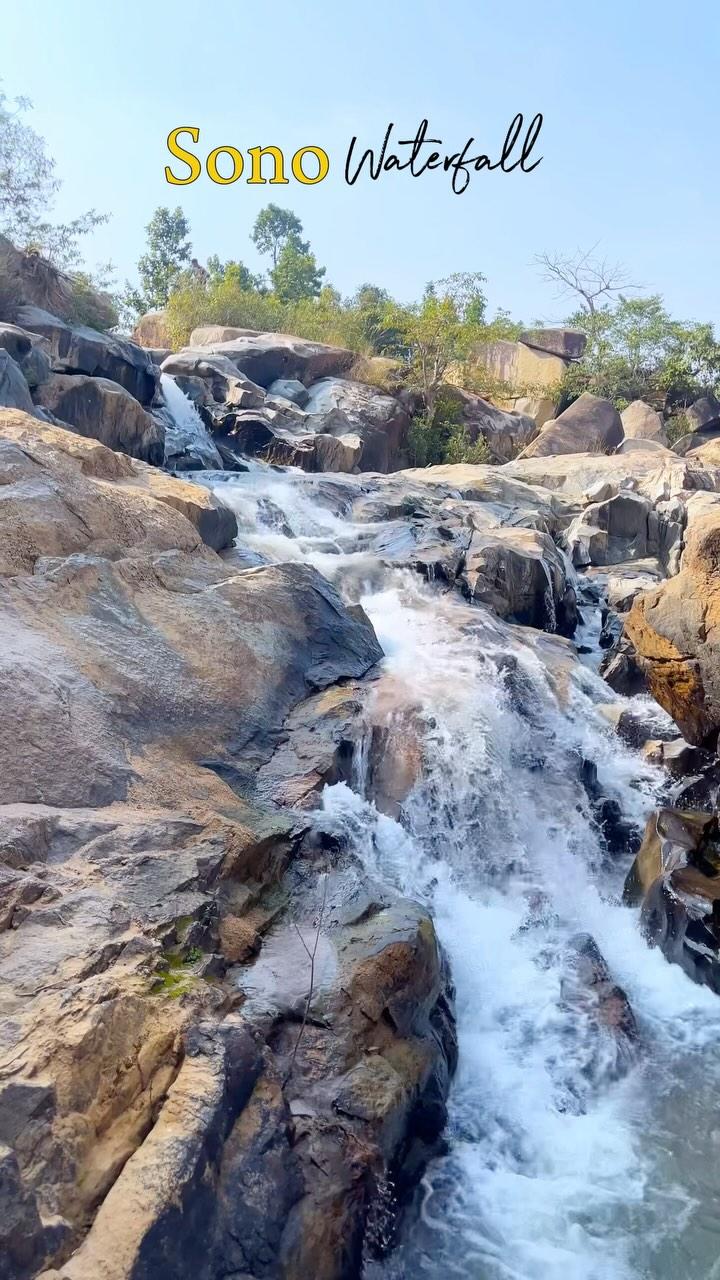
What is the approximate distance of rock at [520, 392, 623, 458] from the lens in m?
23.4

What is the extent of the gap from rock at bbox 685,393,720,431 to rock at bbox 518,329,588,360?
4550mm

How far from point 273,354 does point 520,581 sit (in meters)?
12.6

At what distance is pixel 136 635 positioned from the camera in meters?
6.52

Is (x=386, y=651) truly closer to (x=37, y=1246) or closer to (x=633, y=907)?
(x=633, y=907)

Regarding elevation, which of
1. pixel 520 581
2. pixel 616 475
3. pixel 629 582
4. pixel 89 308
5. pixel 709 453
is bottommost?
pixel 629 582

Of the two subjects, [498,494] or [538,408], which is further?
[538,408]

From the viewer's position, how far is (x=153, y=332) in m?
26.7

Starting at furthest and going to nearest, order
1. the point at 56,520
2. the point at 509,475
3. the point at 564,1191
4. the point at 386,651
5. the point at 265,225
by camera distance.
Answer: the point at 265,225 → the point at 509,475 → the point at 386,651 → the point at 56,520 → the point at 564,1191

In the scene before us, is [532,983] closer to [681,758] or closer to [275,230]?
[681,758]

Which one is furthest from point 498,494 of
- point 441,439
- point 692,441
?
point 692,441

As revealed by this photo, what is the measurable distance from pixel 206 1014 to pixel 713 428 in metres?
25.1

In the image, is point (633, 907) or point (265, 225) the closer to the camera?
point (633, 907)

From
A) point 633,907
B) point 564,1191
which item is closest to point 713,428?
point 633,907

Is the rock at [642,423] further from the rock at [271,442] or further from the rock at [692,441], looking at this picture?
the rock at [271,442]
